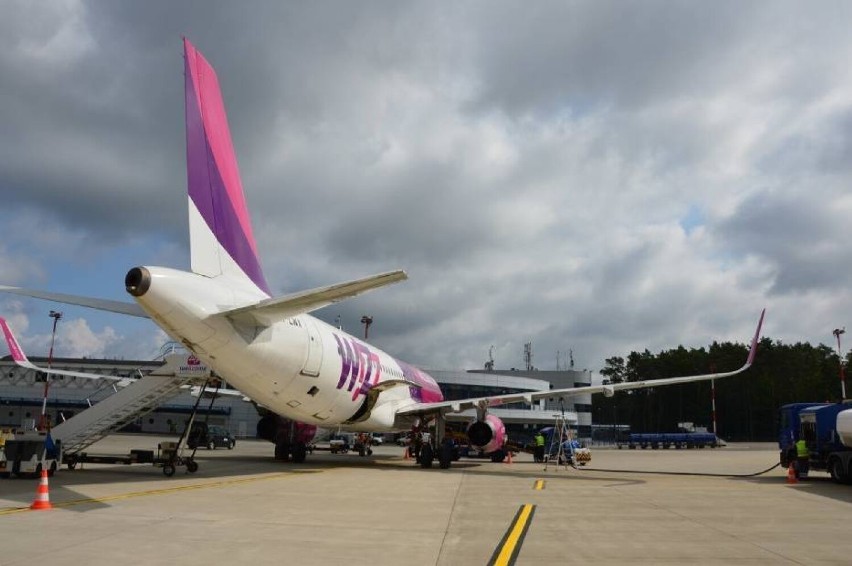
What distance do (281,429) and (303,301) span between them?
12642 millimetres

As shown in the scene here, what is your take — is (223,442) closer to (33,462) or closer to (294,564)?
(33,462)

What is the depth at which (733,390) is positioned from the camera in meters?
102

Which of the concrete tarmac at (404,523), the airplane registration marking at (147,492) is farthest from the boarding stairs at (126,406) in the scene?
the airplane registration marking at (147,492)

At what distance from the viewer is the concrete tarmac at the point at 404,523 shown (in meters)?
7.22

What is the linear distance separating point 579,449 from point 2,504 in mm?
22624

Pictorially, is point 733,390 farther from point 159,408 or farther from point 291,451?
point 291,451

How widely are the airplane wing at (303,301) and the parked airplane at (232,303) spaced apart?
21mm

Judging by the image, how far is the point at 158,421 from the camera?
73.2 meters

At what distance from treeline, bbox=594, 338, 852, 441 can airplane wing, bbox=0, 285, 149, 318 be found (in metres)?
93.1

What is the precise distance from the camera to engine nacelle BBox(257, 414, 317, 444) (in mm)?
24172

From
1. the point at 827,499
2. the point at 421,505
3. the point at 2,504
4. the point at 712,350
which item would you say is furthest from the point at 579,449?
the point at 712,350

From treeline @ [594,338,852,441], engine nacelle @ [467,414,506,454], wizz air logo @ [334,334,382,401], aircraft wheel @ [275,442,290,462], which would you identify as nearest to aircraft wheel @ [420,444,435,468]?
engine nacelle @ [467,414,506,454]

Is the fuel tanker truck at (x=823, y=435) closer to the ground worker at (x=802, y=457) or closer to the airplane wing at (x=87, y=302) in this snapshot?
the ground worker at (x=802, y=457)

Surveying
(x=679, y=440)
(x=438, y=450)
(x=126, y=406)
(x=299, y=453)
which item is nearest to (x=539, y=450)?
(x=438, y=450)
